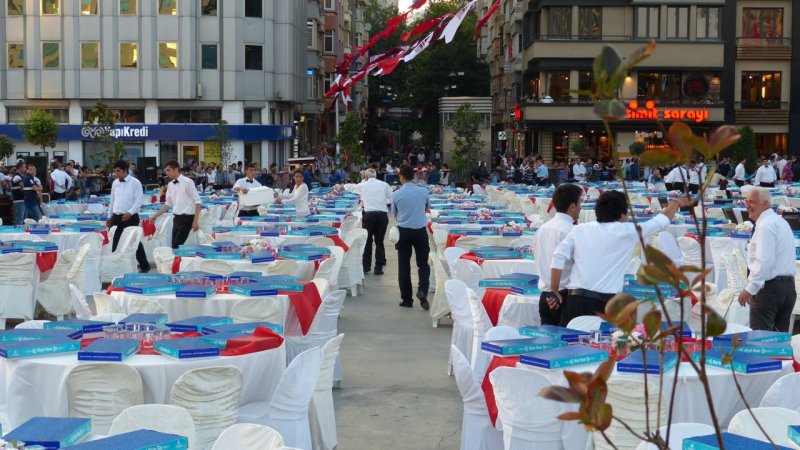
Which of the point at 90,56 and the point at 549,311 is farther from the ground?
the point at 90,56

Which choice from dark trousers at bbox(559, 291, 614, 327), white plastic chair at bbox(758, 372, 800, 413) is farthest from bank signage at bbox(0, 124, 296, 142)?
white plastic chair at bbox(758, 372, 800, 413)

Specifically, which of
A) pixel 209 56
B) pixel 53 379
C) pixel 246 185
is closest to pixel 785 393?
pixel 53 379

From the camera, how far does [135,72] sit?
54125 mm

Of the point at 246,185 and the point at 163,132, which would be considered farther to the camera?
the point at 163,132

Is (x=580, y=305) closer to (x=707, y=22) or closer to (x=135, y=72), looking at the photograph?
(x=135, y=72)

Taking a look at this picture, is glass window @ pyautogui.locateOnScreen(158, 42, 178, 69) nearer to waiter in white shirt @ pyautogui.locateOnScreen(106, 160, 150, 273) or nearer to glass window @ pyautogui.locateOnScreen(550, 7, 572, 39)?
glass window @ pyautogui.locateOnScreen(550, 7, 572, 39)

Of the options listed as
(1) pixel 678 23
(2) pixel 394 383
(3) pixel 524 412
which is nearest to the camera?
(3) pixel 524 412

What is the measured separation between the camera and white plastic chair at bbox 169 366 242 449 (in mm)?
6480

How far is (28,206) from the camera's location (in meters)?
25.7

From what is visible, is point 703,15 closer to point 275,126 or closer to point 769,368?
point 275,126

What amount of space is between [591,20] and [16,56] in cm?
2649

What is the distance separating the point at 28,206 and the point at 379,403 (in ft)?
58.3

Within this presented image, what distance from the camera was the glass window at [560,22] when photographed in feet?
192

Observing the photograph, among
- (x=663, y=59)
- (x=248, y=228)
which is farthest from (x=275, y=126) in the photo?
(x=248, y=228)
